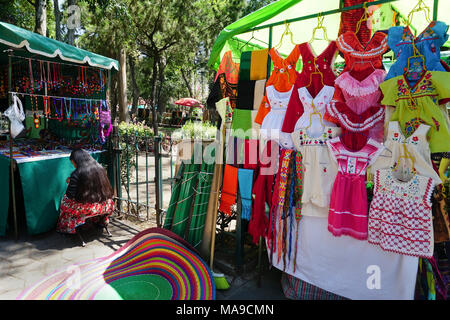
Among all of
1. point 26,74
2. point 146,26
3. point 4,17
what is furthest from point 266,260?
point 4,17

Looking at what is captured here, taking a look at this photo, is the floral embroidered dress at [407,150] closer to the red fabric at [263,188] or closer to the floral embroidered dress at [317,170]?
the floral embroidered dress at [317,170]

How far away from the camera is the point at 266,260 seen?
3.78 meters

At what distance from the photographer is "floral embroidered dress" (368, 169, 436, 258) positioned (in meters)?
2.27

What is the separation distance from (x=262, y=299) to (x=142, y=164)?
8.33 meters

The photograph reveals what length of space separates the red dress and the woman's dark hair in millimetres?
2757

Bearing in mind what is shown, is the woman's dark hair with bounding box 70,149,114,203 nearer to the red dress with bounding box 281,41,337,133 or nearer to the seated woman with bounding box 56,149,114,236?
the seated woman with bounding box 56,149,114,236

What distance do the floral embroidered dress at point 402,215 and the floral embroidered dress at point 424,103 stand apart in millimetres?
340

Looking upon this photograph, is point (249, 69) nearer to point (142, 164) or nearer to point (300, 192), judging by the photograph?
point (300, 192)

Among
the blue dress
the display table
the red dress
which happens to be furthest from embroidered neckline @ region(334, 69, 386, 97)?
the display table

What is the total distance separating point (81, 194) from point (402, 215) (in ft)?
12.5

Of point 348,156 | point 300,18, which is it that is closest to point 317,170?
point 348,156

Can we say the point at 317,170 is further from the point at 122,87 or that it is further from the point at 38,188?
the point at 122,87

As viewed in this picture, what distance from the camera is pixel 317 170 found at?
2844 millimetres

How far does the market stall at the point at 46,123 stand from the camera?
164 inches
